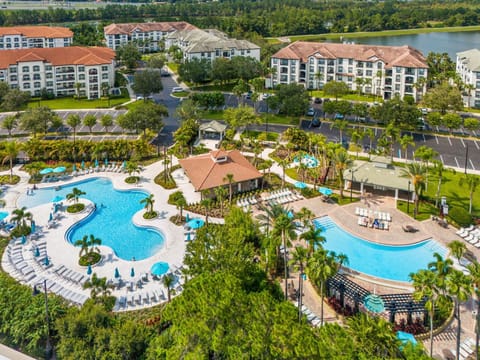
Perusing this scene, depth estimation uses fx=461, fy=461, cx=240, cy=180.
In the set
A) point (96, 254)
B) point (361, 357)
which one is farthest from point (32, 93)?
point (361, 357)

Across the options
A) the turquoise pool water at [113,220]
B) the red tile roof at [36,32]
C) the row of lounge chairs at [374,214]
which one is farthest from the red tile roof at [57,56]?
the row of lounge chairs at [374,214]

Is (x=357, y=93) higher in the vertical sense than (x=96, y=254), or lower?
higher

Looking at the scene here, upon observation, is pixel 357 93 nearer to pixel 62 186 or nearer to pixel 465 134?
pixel 465 134

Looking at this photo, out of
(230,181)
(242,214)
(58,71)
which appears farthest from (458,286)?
(58,71)

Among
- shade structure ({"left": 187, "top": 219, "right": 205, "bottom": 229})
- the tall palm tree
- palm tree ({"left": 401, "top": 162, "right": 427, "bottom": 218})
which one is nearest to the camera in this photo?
the tall palm tree

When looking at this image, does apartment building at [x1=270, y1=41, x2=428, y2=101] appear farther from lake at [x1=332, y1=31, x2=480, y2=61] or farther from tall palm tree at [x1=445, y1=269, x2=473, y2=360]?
tall palm tree at [x1=445, y1=269, x2=473, y2=360]

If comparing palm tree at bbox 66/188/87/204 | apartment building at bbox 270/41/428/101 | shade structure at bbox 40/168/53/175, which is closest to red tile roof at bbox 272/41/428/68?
apartment building at bbox 270/41/428/101

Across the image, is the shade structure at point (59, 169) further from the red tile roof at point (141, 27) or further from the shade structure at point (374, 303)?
the red tile roof at point (141, 27)
